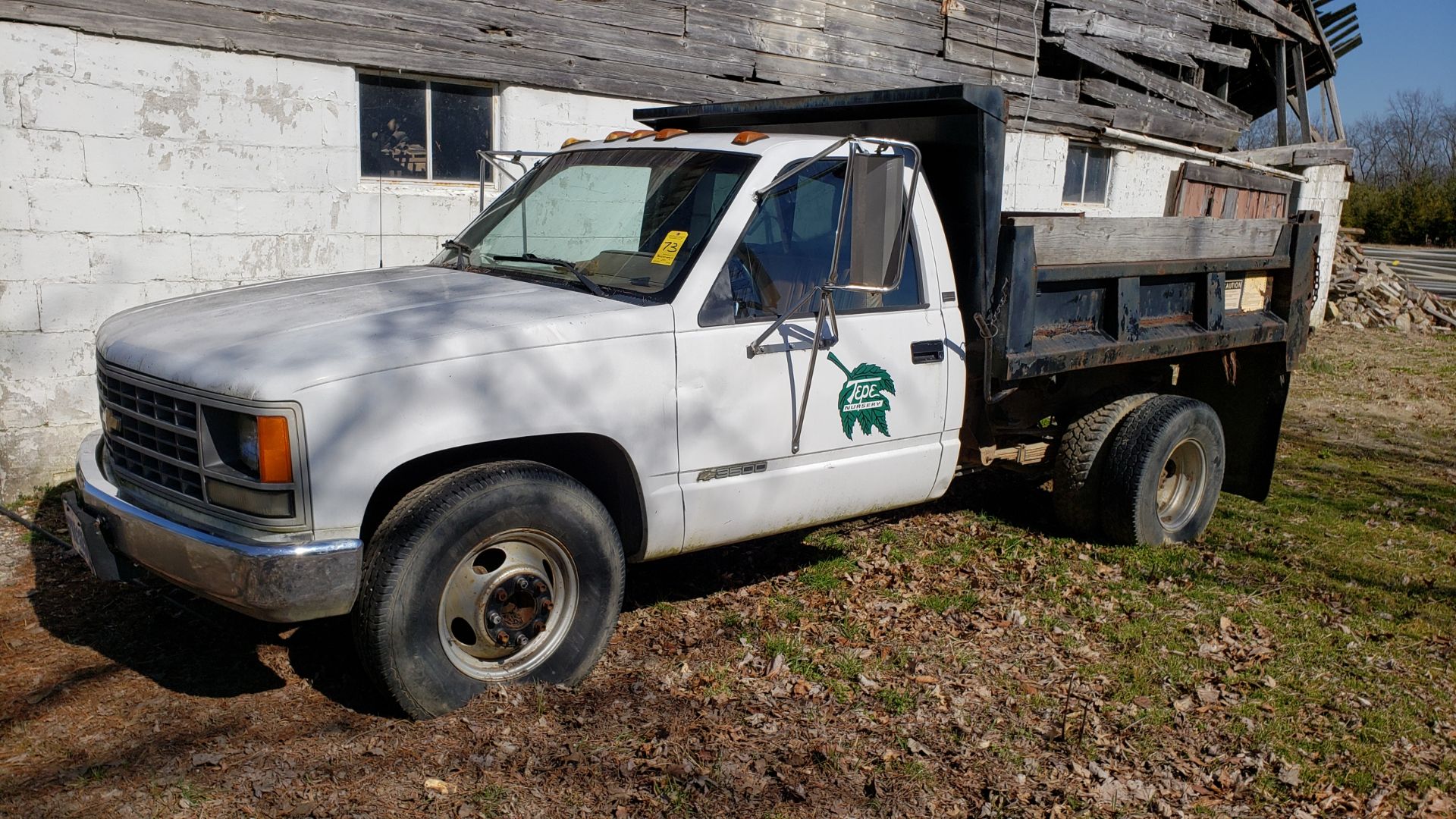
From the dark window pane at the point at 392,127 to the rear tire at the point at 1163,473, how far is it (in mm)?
5063

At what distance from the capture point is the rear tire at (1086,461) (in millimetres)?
6266

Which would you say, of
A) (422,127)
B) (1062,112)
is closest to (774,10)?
(422,127)

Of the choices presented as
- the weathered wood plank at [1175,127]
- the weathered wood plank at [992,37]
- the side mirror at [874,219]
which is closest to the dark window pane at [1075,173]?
the weathered wood plank at [1175,127]

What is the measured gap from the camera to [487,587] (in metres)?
4.00

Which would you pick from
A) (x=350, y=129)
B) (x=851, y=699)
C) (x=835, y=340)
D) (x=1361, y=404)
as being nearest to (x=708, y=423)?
(x=835, y=340)

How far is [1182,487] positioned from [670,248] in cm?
381

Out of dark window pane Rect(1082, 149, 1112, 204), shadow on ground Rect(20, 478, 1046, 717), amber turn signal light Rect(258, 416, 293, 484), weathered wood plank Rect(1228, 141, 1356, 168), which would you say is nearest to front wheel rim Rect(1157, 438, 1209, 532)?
shadow on ground Rect(20, 478, 1046, 717)

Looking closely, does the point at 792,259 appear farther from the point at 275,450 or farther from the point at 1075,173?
the point at 1075,173

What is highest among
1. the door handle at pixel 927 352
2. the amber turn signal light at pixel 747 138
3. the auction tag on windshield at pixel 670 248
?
the amber turn signal light at pixel 747 138

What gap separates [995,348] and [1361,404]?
25.5 feet

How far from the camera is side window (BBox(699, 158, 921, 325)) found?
450cm

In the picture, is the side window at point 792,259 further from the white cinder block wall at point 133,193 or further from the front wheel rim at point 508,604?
the white cinder block wall at point 133,193

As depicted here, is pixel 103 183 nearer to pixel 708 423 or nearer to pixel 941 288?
pixel 708 423

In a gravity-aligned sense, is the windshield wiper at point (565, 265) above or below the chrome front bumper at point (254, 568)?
above
